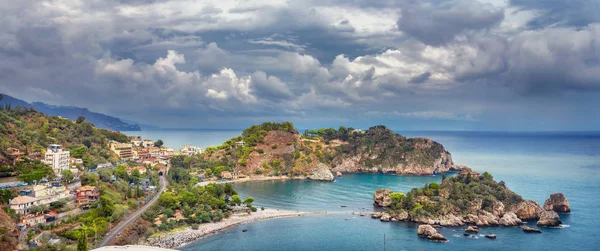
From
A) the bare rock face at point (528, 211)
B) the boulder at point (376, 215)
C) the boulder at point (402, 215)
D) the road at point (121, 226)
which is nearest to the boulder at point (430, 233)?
the boulder at point (402, 215)

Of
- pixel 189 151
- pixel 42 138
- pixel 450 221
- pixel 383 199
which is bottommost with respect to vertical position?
pixel 450 221

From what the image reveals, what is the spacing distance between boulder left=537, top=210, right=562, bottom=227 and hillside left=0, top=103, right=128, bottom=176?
55.7 metres

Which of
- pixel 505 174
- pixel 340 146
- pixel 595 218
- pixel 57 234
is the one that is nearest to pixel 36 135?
pixel 57 234

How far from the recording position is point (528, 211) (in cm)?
4994

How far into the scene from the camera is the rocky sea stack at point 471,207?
159 ft

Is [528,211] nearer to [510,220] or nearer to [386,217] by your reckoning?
[510,220]

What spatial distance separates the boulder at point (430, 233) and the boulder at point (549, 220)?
1364 cm

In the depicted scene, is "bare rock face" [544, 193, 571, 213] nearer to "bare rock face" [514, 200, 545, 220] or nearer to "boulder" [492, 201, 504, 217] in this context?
"bare rock face" [514, 200, 545, 220]

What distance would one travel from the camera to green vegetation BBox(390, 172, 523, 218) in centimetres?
5025

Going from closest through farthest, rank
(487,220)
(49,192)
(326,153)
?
1. (49,192)
2. (487,220)
3. (326,153)

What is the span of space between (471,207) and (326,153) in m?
56.6

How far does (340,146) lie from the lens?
108312mm

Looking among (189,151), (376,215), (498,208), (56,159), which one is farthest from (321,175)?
(56,159)

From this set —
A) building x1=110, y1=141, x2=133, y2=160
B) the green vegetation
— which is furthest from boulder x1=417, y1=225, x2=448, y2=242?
building x1=110, y1=141, x2=133, y2=160
